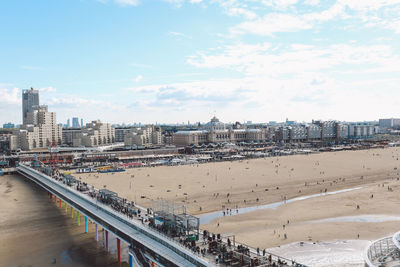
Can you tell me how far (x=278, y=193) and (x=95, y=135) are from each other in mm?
104514

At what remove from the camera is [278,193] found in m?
53.2

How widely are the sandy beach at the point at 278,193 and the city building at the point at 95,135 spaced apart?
203ft

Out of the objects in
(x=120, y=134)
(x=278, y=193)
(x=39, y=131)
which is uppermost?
(x=39, y=131)

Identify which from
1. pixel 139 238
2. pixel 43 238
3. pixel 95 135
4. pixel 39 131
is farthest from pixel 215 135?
pixel 139 238

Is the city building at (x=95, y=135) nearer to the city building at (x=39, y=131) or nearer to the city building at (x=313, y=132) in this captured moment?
the city building at (x=39, y=131)

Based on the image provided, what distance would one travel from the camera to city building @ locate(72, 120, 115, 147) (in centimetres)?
13650

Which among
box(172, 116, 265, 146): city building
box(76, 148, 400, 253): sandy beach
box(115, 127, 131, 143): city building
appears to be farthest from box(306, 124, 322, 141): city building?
box(76, 148, 400, 253): sandy beach

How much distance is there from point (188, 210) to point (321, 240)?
17.5 meters

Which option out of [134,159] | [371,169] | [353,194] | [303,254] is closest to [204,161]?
[134,159]

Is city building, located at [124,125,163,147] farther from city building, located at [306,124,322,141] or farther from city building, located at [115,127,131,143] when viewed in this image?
city building, located at [306,124,322,141]

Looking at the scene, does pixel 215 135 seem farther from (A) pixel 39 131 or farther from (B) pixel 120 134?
(A) pixel 39 131

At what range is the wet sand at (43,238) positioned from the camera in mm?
29547

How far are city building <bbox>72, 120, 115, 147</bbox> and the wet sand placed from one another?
84275mm

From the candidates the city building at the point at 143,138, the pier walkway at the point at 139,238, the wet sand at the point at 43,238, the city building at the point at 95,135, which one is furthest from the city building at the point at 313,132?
the pier walkway at the point at 139,238
